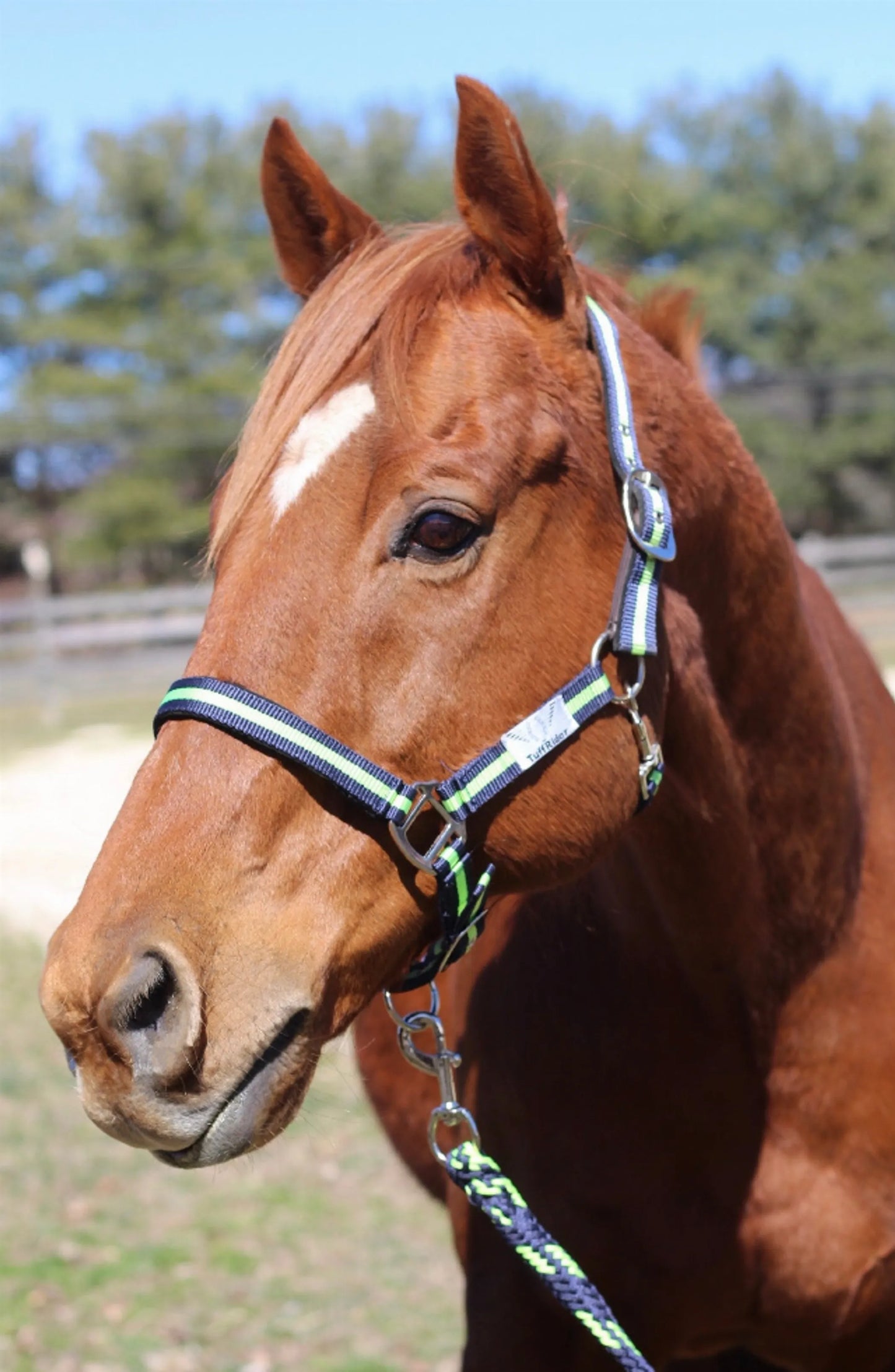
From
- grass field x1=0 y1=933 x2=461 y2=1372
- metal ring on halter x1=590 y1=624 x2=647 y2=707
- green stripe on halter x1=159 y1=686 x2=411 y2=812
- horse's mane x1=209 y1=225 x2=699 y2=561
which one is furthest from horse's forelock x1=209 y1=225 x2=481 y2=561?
grass field x1=0 y1=933 x2=461 y2=1372

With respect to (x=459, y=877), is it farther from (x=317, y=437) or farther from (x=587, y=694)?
(x=317, y=437)

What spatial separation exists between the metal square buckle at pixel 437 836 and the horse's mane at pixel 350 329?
50 cm

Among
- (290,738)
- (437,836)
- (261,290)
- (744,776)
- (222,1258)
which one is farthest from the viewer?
(261,290)

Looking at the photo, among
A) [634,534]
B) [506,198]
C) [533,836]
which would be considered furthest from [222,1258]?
[506,198]

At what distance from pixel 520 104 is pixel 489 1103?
41.2 meters

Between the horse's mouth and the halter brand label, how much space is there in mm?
472

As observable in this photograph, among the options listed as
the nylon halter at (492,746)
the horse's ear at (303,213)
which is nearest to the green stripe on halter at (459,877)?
the nylon halter at (492,746)

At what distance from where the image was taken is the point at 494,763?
6.19 ft

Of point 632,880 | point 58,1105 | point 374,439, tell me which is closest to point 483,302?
point 374,439

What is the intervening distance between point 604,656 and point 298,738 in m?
0.50

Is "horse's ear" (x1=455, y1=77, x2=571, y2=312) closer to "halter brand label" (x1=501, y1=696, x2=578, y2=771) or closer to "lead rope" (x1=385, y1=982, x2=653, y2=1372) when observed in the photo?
"halter brand label" (x1=501, y1=696, x2=578, y2=771)

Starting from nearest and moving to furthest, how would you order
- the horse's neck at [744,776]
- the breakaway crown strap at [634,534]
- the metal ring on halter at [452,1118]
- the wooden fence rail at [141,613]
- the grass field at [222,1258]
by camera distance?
1. the breakaway crown strap at [634,534]
2. the metal ring on halter at [452,1118]
3. the horse's neck at [744,776]
4. the grass field at [222,1258]
5. the wooden fence rail at [141,613]

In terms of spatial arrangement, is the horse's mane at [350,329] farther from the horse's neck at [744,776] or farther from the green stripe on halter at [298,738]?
the horse's neck at [744,776]

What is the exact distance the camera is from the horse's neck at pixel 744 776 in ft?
7.39
